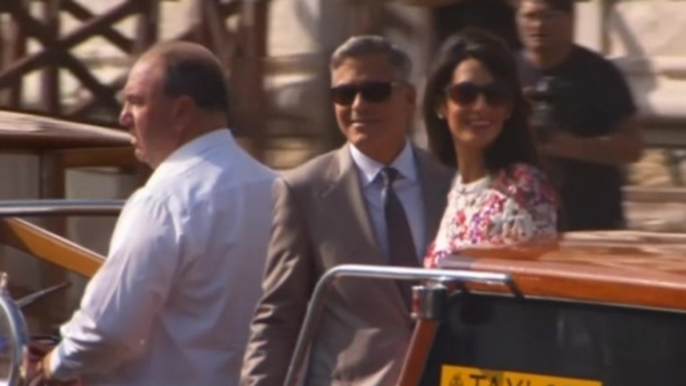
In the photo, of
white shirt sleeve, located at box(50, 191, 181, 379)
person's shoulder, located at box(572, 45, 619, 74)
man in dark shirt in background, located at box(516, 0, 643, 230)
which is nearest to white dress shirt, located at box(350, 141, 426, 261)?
white shirt sleeve, located at box(50, 191, 181, 379)

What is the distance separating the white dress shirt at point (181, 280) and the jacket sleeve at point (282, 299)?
0.23m

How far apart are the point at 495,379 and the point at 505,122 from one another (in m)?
1.26

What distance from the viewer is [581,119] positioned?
19.2 ft

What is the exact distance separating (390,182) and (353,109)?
0.21m

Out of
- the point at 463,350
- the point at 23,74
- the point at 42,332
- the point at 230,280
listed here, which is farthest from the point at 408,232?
the point at 23,74

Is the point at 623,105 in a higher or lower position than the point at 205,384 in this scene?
higher

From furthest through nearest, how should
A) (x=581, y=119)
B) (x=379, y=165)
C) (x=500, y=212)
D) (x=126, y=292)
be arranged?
1. (x=581, y=119)
2. (x=379, y=165)
3. (x=126, y=292)
4. (x=500, y=212)

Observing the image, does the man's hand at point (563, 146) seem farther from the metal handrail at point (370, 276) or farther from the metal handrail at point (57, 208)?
the metal handrail at point (370, 276)

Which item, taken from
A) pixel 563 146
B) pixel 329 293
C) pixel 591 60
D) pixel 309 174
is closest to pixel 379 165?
pixel 309 174

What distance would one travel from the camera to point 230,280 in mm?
4633

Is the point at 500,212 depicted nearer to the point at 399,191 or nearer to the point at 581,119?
the point at 399,191

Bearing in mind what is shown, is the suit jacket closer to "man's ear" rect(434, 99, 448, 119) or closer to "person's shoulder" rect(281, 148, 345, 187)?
"person's shoulder" rect(281, 148, 345, 187)

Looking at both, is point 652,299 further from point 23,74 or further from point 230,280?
point 23,74

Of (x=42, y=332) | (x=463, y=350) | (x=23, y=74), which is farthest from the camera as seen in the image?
(x=23, y=74)
